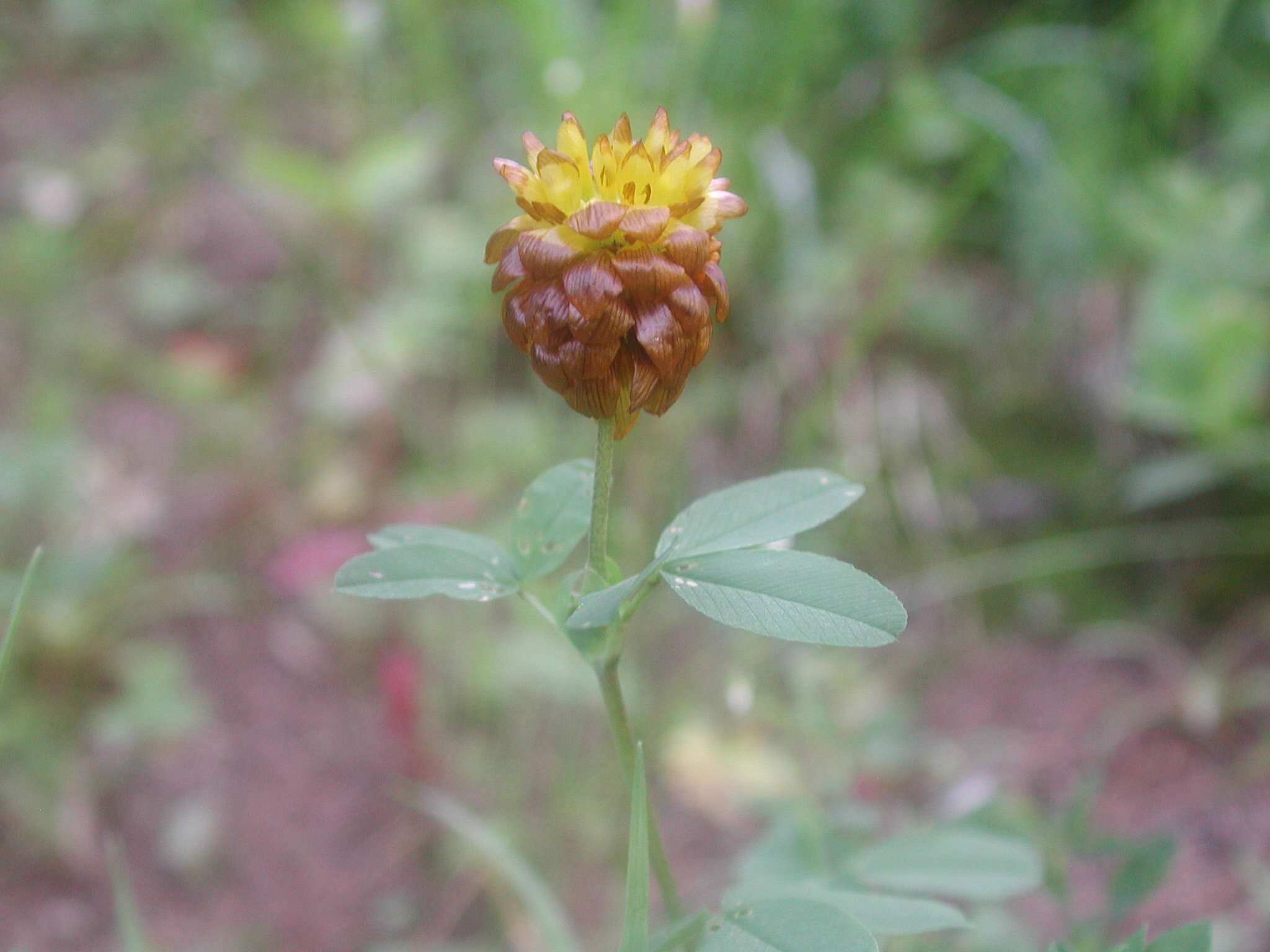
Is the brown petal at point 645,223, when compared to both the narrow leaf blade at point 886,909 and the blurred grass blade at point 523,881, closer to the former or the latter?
the narrow leaf blade at point 886,909

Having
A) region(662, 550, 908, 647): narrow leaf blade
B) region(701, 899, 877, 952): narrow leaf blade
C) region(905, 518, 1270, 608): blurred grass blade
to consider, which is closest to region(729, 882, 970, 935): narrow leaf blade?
region(701, 899, 877, 952): narrow leaf blade

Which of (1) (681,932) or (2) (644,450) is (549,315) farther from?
(2) (644,450)

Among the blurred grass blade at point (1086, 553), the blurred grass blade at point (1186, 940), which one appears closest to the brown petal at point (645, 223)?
the blurred grass blade at point (1186, 940)

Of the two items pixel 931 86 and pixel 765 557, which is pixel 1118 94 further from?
pixel 765 557

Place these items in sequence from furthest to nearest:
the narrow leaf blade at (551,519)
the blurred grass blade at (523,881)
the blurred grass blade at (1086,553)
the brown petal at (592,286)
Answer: the blurred grass blade at (1086,553), the blurred grass blade at (523,881), the narrow leaf blade at (551,519), the brown petal at (592,286)

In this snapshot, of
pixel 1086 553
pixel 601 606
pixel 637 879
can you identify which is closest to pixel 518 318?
pixel 601 606

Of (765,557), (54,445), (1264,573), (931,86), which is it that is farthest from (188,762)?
(931,86)
